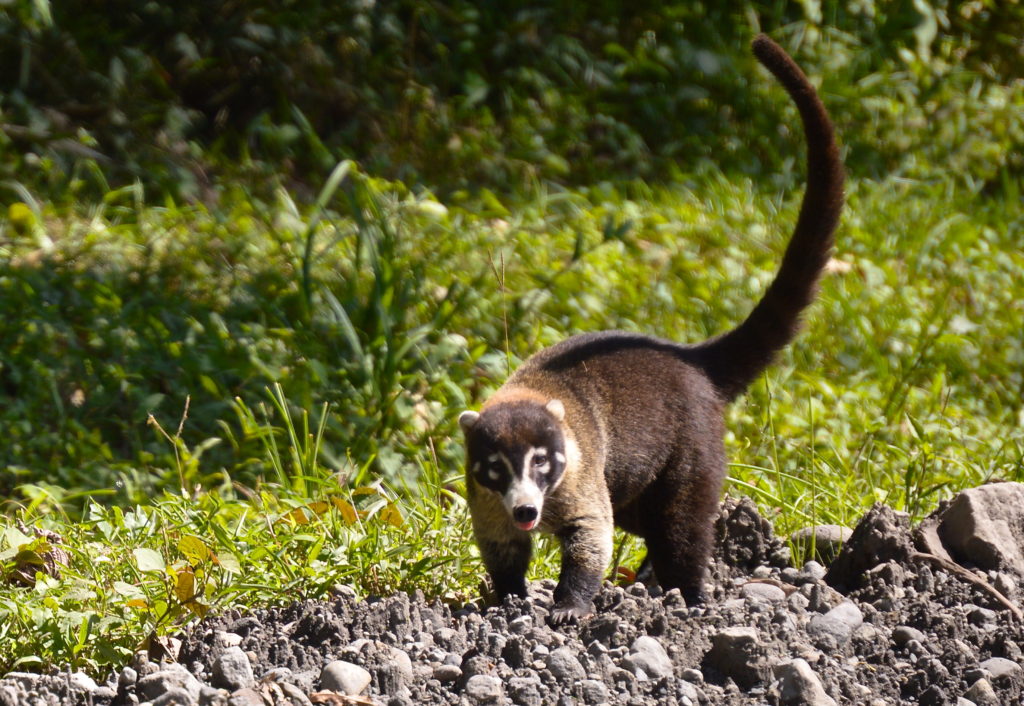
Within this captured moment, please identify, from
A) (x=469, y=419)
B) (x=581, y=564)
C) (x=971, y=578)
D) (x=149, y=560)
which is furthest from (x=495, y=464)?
(x=971, y=578)

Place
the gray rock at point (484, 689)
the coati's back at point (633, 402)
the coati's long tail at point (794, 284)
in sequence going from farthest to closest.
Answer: the coati's long tail at point (794, 284)
the coati's back at point (633, 402)
the gray rock at point (484, 689)

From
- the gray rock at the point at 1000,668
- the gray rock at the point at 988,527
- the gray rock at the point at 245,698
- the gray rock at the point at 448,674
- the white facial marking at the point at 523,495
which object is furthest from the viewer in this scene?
the gray rock at the point at 988,527

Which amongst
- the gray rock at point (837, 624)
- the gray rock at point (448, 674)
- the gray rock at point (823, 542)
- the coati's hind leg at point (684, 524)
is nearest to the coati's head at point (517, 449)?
the coati's hind leg at point (684, 524)

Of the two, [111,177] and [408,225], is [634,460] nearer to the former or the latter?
[408,225]

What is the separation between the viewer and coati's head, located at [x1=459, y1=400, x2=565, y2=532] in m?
3.63

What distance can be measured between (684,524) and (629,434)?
31 centimetres

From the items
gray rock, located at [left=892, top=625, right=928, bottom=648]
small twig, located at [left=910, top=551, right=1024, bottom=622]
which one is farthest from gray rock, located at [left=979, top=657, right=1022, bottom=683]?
small twig, located at [left=910, top=551, right=1024, bottom=622]

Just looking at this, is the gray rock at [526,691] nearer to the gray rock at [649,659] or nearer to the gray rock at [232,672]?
the gray rock at [649,659]

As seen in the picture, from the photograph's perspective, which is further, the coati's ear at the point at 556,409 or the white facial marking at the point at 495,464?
the coati's ear at the point at 556,409

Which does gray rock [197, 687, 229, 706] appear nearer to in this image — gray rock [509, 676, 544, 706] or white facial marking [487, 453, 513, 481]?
gray rock [509, 676, 544, 706]

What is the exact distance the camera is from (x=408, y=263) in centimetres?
606

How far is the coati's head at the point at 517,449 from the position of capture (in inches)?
143

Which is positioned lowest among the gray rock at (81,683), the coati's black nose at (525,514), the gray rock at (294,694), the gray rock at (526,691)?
the gray rock at (81,683)

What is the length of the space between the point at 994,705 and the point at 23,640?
2.28 metres
